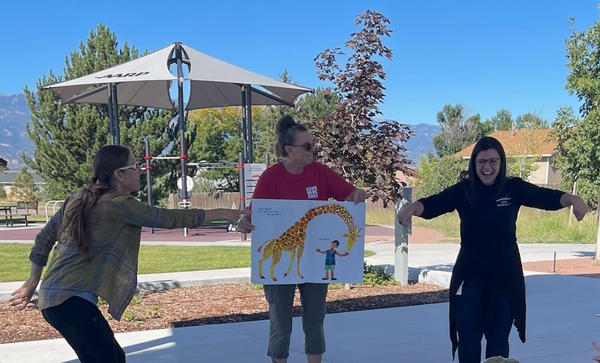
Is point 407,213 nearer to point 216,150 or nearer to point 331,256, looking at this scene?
point 331,256

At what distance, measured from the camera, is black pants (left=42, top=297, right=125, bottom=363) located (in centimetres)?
308

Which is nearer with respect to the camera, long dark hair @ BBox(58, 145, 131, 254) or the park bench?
long dark hair @ BBox(58, 145, 131, 254)

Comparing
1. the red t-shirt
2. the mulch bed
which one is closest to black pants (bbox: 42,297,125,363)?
the red t-shirt

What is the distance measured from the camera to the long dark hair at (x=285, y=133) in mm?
4242

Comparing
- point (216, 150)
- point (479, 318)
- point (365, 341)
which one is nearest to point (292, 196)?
point (479, 318)

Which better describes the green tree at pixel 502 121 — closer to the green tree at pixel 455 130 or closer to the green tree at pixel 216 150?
the green tree at pixel 455 130

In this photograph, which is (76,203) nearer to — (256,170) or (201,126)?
(256,170)

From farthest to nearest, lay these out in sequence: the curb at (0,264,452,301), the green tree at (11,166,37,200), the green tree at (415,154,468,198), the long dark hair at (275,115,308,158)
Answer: the green tree at (11,166,37,200) < the green tree at (415,154,468,198) < the curb at (0,264,452,301) < the long dark hair at (275,115,308,158)

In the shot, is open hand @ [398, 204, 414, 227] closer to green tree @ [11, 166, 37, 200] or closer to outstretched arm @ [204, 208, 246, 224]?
outstretched arm @ [204, 208, 246, 224]

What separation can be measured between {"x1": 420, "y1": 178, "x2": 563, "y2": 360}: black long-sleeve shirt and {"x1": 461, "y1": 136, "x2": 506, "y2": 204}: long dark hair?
23 millimetres

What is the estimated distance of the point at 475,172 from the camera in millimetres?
4031

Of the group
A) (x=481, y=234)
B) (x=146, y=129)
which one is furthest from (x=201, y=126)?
(x=481, y=234)

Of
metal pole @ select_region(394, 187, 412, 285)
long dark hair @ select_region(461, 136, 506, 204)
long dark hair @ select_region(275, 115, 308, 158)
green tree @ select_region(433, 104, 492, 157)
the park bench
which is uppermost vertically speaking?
green tree @ select_region(433, 104, 492, 157)

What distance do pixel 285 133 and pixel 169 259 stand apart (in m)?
9.94
